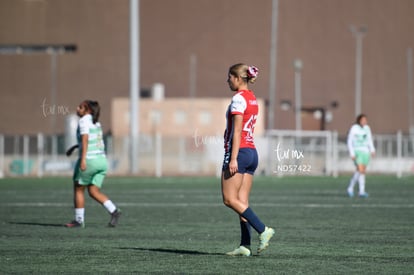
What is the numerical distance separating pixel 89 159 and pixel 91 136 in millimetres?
354

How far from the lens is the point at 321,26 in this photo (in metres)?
67.8

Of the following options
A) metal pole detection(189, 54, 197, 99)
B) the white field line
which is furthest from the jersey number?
metal pole detection(189, 54, 197, 99)

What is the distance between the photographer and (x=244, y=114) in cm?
1135

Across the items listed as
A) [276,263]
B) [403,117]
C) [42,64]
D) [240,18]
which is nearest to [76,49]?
[42,64]

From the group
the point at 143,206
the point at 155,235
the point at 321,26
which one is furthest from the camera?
the point at 321,26

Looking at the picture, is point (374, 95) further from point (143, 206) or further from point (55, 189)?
point (143, 206)

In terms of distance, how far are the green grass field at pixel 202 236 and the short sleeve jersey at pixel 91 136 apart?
3.76 ft

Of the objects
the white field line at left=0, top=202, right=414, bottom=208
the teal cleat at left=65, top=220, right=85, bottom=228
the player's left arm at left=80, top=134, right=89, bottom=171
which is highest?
the player's left arm at left=80, top=134, right=89, bottom=171

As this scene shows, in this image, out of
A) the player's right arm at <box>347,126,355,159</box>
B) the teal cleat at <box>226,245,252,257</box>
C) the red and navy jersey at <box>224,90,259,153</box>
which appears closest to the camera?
the red and navy jersey at <box>224,90,259,153</box>

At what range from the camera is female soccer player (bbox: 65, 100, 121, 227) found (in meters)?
15.9

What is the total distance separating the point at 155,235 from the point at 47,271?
4.36 m

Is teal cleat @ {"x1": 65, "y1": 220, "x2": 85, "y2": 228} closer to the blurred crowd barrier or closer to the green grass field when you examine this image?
the green grass field

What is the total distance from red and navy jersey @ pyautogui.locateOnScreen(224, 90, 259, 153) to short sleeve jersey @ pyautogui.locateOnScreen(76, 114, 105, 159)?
496 centimetres

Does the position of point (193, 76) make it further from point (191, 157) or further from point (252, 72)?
point (252, 72)
